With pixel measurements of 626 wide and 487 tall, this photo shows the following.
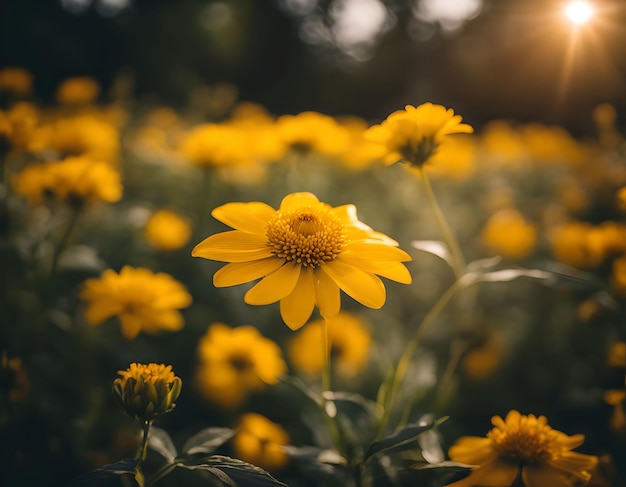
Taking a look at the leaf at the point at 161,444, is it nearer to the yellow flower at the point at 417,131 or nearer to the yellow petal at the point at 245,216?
the yellow petal at the point at 245,216

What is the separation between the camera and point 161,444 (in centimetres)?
109

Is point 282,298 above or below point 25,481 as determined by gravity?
above

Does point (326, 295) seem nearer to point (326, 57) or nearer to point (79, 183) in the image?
point (79, 183)

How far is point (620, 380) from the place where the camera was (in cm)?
141

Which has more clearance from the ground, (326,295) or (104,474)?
(326,295)

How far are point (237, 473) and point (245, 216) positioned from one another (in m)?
0.56

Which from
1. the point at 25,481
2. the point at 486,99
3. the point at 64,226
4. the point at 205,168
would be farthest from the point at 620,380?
the point at 486,99

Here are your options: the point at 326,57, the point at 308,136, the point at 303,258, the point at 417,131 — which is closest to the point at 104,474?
the point at 303,258

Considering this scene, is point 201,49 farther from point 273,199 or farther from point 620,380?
point 620,380

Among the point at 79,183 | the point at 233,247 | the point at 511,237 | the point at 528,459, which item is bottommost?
the point at 528,459

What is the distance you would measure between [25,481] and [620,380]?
1662 millimetres

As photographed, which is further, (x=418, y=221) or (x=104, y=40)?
(x=104, y=40)

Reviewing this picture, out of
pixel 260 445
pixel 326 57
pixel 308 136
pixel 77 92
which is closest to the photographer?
pixel 260 445

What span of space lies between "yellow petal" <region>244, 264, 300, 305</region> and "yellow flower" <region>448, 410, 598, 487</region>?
561 mm
